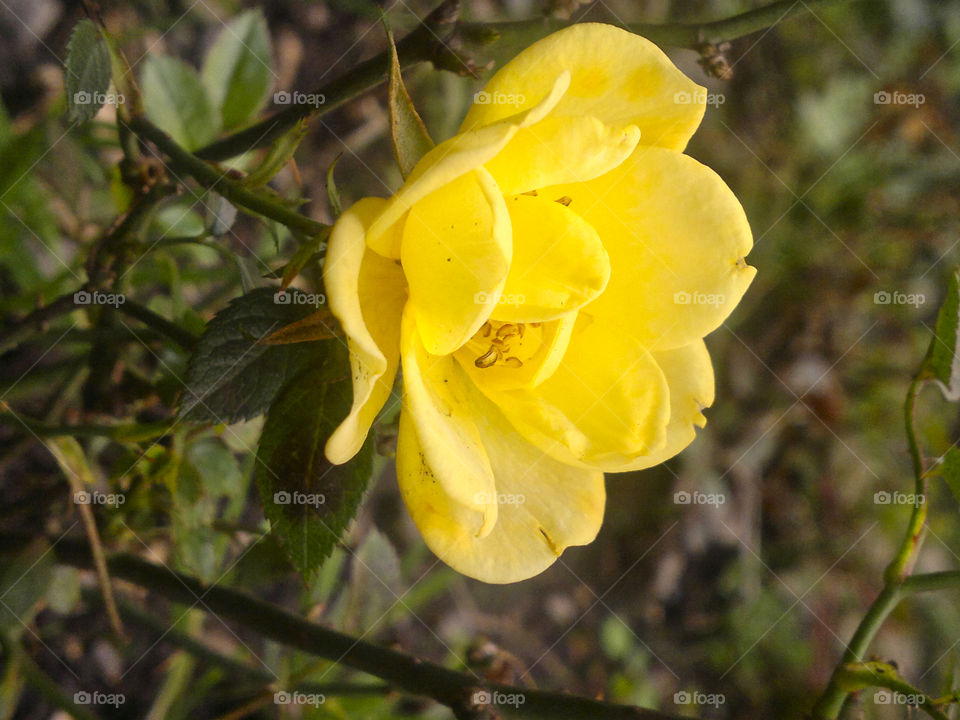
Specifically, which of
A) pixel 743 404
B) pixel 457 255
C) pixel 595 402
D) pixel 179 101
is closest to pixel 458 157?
pixel 457 255

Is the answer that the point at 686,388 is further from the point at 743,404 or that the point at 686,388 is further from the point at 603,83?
the point at 743,404

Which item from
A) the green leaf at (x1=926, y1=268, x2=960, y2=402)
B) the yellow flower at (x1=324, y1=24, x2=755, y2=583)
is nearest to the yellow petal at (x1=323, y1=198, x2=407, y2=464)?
the yellow flower at (x1=324, y1=24, x2=755, y2=583)

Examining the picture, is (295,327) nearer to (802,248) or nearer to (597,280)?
(597,280)

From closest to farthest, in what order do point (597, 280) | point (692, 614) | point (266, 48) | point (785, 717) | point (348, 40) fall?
point (597, 280) → point (266, 48) → point (348, 40) → point (785, 717) → point (692, 614)

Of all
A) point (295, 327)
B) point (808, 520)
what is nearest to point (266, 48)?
point (295, 327)

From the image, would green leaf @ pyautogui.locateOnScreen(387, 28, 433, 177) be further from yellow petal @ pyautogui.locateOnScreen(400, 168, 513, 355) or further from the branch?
the branch

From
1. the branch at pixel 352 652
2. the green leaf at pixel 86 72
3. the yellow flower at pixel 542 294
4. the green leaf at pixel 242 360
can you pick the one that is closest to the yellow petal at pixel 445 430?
the yellow flower at pixel 542 294
